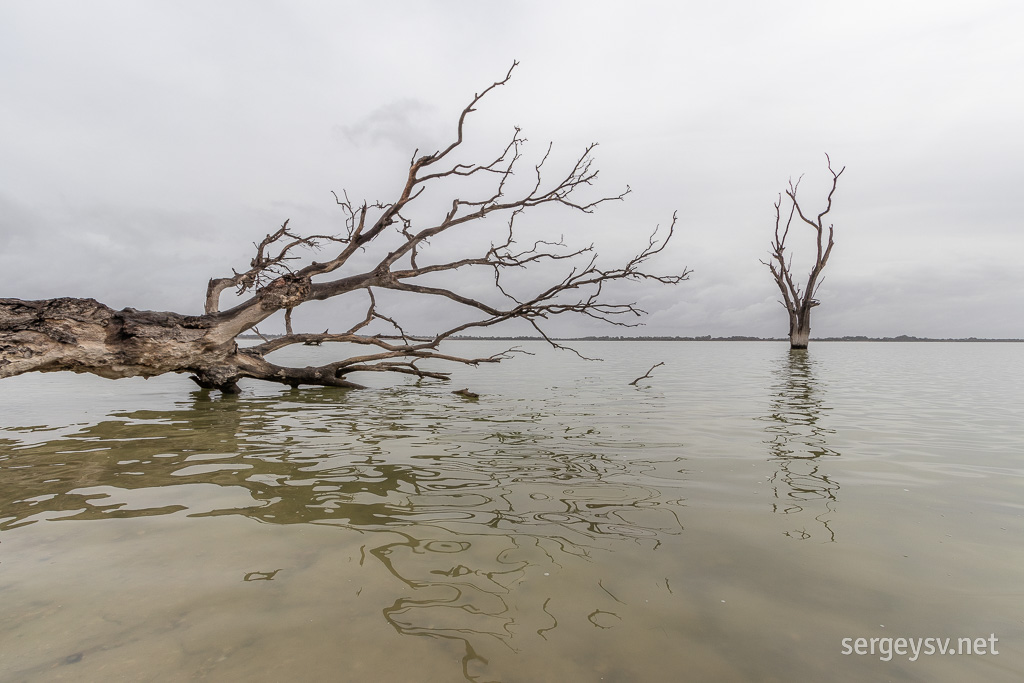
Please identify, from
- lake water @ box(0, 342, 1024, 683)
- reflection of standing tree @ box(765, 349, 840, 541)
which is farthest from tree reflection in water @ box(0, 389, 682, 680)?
reflection of standing tree @ box(765, 349, 840, 541)

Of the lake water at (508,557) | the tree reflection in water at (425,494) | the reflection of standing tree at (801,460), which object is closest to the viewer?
the lake water at (508,557)

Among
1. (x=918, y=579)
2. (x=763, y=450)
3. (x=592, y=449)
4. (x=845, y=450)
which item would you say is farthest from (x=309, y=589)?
(x=845, y=450)

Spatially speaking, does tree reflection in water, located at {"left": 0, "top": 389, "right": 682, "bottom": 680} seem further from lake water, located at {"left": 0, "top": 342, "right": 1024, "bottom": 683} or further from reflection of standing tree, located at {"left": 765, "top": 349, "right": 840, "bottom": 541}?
reflection of standing tree, located at {"left": 765, "top": 349, "right": 840, "bottom": 541}

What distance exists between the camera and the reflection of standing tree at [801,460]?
11.5 feet

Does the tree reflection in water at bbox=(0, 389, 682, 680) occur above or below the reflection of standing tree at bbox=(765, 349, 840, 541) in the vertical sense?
below

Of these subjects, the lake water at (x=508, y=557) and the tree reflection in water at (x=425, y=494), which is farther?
the tree reflection in water at (x=425, y=494)

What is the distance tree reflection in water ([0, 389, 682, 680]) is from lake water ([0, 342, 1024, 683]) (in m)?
0.02

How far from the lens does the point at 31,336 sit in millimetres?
6102

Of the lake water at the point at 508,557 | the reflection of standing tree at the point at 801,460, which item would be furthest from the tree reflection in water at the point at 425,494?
the reflection of standing tree at the point at 801,460

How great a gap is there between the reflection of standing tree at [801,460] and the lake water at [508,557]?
0.13 ft

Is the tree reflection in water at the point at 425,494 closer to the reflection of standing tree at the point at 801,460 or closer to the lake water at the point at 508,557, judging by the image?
the lake water at the point at 508,557

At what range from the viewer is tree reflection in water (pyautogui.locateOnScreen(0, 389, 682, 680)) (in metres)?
2.26

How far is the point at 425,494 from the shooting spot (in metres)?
3.78

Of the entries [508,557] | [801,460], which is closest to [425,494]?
[508,557]
